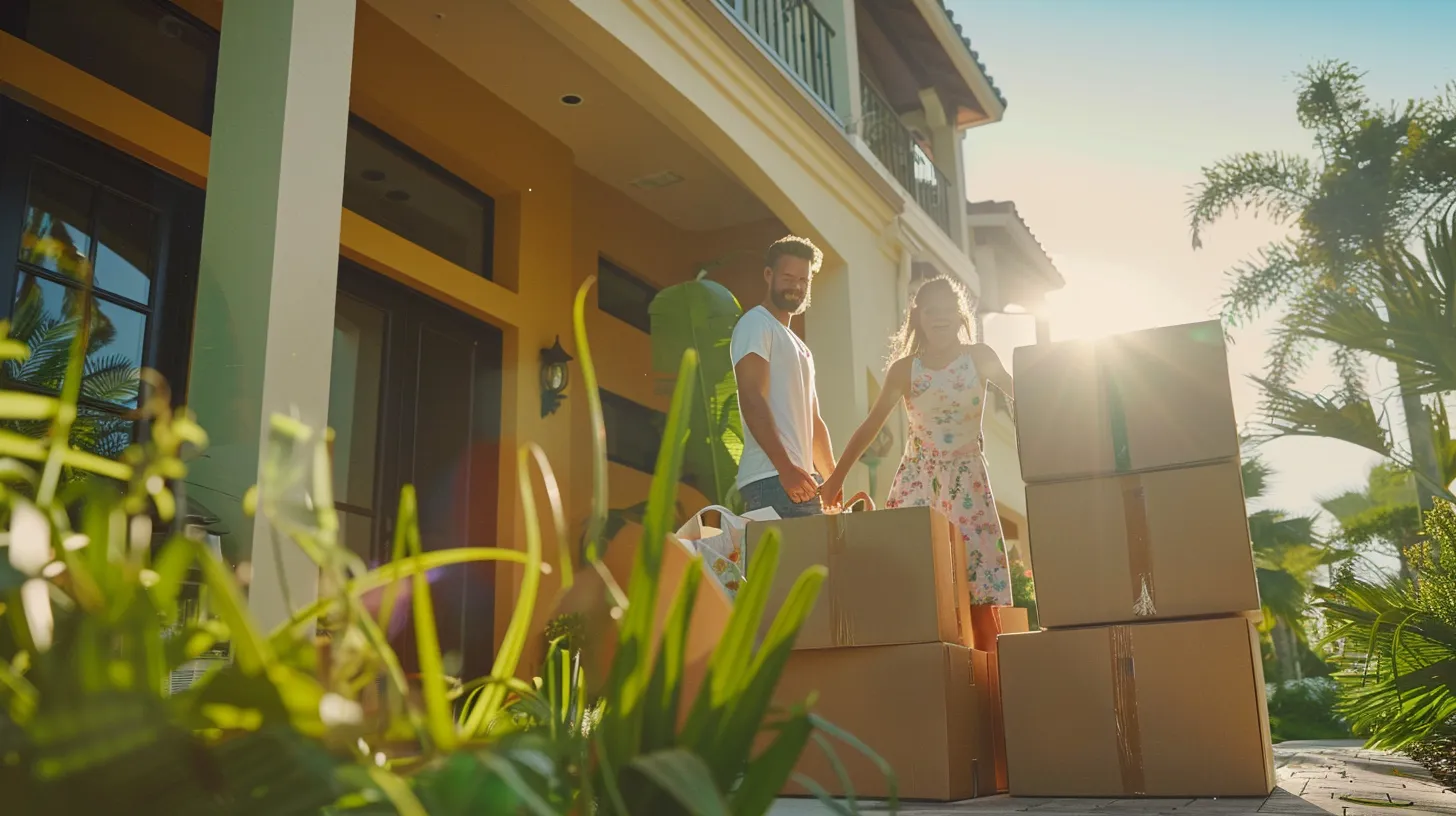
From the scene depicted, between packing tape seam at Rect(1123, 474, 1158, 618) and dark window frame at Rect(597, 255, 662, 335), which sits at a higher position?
dark window frame at Rect(597, 255, 662, 335)

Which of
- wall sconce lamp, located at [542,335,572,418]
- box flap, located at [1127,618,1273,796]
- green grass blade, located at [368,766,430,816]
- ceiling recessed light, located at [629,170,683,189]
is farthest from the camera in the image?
ceiling recessed light, located at [629,170,683,189]

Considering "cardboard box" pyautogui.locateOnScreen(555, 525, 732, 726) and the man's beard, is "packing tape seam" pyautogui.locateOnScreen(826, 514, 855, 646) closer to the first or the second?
the man's beard

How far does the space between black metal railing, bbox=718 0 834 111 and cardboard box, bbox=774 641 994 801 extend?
172 inches

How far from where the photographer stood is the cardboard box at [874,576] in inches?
116

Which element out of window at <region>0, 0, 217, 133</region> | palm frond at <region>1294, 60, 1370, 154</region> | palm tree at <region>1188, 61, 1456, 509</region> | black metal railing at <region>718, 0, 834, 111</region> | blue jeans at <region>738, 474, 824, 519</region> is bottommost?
blue jeans at <region>738, 474, 824, 519</region>

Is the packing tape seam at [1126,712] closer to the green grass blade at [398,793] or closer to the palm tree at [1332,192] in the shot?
the green grass blade at [398,793]

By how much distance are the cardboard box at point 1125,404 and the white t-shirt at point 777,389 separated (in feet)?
2.48

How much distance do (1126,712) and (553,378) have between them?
180 inches

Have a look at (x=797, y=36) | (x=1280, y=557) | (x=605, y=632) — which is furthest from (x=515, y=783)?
(x=1280, y=557)

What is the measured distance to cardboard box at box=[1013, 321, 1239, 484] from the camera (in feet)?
9.95

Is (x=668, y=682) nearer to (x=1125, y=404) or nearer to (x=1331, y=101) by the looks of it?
(x=1125, y=404)

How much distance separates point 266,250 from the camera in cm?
304

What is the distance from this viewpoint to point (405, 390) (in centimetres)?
604

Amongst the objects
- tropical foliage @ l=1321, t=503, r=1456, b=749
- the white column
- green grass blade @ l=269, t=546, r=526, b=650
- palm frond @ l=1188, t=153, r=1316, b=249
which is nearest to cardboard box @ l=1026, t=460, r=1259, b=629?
tropical foliage @ l=1321, t=503, r=1456, b=749
